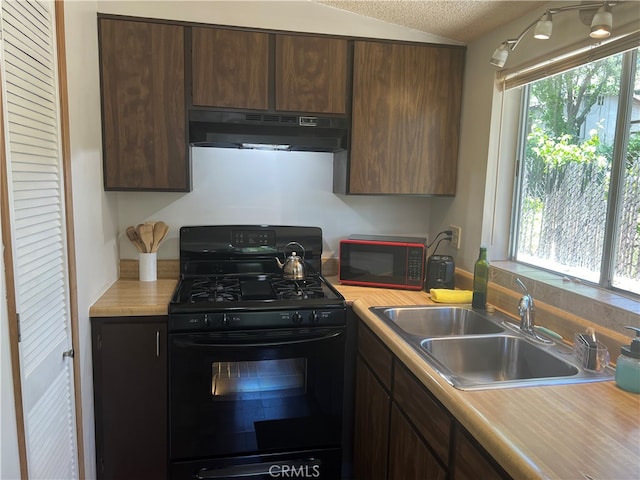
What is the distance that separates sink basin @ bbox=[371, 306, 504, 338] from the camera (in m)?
2.05

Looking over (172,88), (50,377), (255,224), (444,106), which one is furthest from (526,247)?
(50,377)

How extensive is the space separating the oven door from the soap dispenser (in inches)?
43.7

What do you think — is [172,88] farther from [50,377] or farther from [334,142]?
[50,377]

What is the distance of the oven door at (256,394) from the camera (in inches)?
77.7

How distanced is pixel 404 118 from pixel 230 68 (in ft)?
3.02

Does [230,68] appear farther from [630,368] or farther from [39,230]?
[630,368]

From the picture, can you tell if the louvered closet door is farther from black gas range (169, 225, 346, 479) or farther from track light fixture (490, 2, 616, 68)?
track light fixture (490, 2, 616, 68)

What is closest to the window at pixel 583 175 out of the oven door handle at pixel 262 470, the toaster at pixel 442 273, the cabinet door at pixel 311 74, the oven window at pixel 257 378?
the toaster at pixel 442 273

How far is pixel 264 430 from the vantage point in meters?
2.08

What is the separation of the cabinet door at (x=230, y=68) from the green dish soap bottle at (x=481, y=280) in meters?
1.27

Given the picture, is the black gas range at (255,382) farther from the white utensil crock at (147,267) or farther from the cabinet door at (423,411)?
the cabinet door at (423,411)

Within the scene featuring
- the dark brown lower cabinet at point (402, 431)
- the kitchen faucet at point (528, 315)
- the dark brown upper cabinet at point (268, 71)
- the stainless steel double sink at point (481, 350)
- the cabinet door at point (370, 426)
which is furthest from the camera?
the dark brown upper cabinet at point (268, 71)

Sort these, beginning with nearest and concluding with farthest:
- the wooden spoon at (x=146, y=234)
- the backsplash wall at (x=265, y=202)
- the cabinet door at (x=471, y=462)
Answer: the cabinet door at (x=471, y=462) < the wooden spoon at (x=146, y=234) < the backsplash wall at (x=265, y=202)

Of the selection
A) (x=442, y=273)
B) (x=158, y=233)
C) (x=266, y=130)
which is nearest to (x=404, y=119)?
(x=266, y=130)
